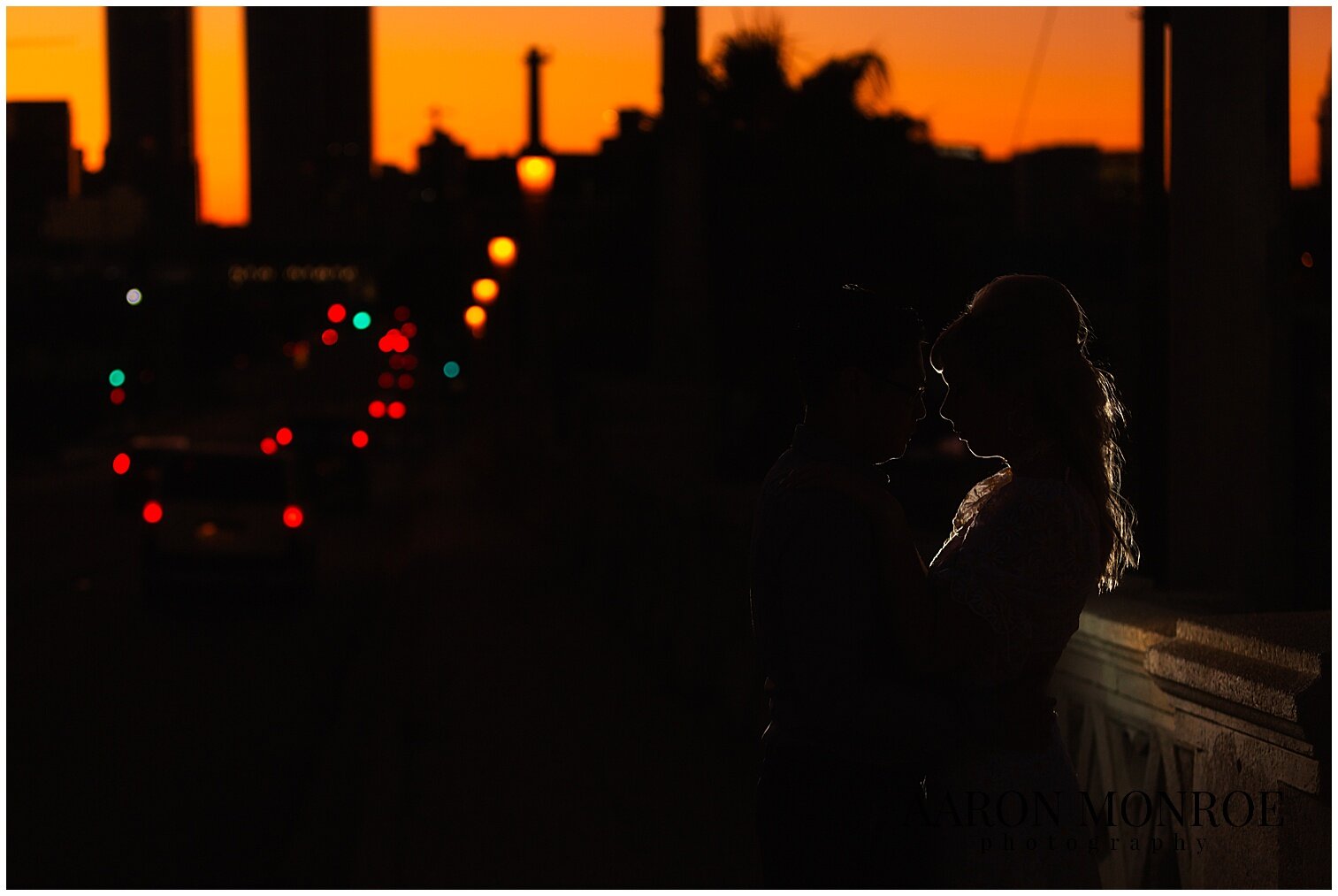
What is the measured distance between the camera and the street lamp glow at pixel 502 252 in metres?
30.4

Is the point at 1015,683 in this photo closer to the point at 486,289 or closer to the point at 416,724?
the point at 416,724

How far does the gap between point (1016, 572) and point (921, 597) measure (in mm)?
237

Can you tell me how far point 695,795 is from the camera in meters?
8.17

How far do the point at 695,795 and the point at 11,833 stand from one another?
331 centimetres

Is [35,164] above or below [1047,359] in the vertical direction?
above

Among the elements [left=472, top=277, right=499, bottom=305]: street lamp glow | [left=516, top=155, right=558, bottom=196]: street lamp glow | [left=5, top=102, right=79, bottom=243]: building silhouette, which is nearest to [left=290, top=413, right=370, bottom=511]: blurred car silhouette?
[left=5, top=102, right=79, bottom=243]: building silhouette

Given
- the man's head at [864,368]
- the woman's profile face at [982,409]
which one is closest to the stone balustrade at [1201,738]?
the woman's profile face at [982,409]

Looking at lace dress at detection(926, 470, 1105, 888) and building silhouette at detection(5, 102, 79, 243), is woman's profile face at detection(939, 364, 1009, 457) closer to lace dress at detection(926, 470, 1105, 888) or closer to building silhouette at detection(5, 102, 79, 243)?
lace dress at detection(926, 470, 1105, 888)

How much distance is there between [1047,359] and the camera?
3152mm

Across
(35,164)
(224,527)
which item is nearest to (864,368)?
(224,527)

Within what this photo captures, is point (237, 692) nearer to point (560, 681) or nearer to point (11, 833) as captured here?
point (560, 681)

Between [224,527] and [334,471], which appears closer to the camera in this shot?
[224,527]

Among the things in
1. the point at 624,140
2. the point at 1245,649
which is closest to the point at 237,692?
the point at 1245,649

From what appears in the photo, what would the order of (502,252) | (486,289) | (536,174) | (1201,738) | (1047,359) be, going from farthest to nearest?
(486,289) → (502,252) → (536,174) → (1201,738) → (1047,359)
